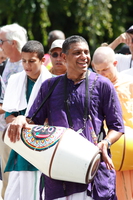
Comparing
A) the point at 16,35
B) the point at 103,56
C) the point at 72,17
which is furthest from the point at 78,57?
the point at 72,17

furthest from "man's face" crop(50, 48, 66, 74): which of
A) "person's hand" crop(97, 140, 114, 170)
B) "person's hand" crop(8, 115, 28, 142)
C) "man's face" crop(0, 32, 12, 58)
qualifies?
"person's hand" crop(97, 140, 114, 170)

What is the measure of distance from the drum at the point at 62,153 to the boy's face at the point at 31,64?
1.45m

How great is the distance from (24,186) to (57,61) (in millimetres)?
1504

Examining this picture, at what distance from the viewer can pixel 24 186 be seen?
491 cm

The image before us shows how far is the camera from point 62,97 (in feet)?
12.8

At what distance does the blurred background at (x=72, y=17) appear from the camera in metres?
12.0

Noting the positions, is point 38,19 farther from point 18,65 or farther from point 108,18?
point 18,65

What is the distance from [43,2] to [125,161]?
26.0ft

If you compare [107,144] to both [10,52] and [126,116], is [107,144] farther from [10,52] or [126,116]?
[10,52]

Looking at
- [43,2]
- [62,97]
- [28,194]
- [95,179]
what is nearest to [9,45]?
[28,194]

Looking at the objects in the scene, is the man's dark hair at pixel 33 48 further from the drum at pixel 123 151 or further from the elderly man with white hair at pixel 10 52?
the drum at pixel 123 151

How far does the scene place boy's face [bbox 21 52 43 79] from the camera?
199 inches

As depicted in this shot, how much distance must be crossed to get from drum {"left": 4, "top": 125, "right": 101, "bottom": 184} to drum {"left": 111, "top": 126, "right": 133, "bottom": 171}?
90cm

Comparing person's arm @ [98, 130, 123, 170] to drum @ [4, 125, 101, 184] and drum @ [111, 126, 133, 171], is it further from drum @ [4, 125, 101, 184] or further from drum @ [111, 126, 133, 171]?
drum @ [111, 126, 133, 171]
